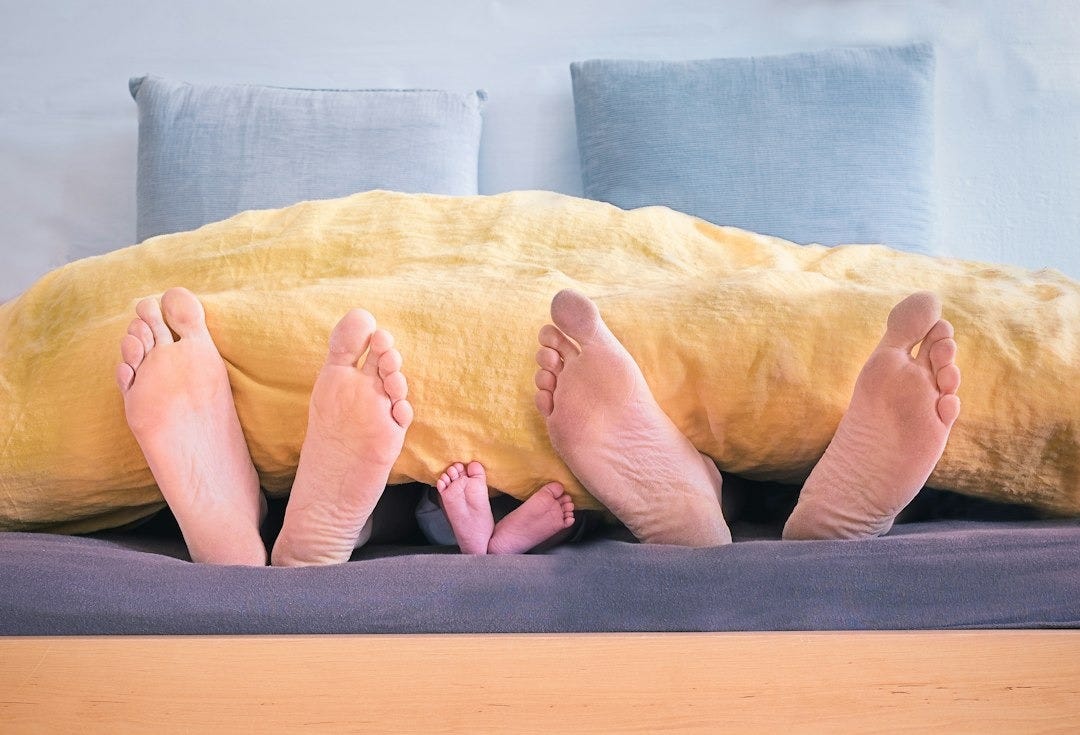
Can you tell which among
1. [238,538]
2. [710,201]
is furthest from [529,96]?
[238,538]

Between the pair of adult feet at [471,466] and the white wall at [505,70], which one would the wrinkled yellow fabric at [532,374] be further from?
the white wall at [505,70]

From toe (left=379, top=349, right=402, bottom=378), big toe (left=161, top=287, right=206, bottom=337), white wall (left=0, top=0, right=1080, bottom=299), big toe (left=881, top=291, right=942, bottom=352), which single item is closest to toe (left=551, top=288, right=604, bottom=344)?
toe (left=379, top=349, right=402, bottom=378)

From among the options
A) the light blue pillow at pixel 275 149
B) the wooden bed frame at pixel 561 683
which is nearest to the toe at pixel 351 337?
the wooden bed frame at pixel 561 683

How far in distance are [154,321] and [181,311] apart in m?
0.03

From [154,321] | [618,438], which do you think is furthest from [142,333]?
[618,438]

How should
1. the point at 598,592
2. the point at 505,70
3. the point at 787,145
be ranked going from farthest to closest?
the point at 505,70 < the point at 787,145 < the point at 598,592

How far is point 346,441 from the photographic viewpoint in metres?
0.90

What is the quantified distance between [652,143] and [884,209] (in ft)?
1.52

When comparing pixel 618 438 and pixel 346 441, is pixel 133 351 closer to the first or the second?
pixel 346 441

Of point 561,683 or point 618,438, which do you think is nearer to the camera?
point 561,683

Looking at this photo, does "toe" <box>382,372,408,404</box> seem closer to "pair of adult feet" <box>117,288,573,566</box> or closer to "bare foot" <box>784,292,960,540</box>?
"pair of adult feet" <box>117,288,573,566</box>

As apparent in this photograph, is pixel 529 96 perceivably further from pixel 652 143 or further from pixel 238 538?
pixel 238 538

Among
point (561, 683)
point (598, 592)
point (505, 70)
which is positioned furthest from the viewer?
point (505, 70)

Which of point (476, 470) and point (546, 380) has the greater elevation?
point (546, 380)
